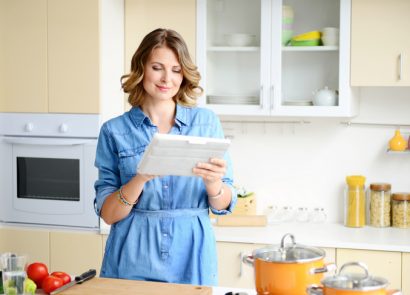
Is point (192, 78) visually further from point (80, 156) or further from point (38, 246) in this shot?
point (38, 246)

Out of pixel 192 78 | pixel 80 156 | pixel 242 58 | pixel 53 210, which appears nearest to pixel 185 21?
pixel 242 58

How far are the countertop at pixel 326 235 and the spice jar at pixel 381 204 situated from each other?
4 centimetres

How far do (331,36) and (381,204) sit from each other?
0.92 meters

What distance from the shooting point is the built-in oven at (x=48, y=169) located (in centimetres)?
380

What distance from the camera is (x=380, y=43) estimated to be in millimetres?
3629

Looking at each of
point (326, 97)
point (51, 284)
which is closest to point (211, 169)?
point (51, 284)

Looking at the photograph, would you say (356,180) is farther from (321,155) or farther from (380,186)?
(321,155)

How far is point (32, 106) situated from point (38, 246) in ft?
2.46

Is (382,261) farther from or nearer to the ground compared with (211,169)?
nearer to the ground

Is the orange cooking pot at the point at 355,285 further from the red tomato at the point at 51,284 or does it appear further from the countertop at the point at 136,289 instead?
the red tomato at the point at 51,284

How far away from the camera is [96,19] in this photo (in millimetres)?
3730

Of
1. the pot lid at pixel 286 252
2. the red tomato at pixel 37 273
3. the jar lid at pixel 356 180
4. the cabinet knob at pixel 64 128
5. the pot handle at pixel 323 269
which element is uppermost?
the cabinet knob at pixel 64 128

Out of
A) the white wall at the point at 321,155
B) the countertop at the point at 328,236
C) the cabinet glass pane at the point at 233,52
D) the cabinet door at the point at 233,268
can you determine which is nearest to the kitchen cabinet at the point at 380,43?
the white wall at the point at 321,155

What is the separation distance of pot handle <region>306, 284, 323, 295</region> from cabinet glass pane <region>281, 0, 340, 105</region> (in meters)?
2.10
